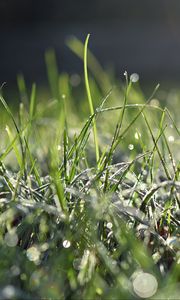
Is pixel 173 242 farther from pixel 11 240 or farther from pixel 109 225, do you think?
pixel 11 240

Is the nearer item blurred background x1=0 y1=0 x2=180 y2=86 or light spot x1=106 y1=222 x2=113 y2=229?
light spot x1=106 y1=222 x2=113 y2=229

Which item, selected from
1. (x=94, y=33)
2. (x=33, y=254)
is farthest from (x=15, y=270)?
(x=94, y=33)

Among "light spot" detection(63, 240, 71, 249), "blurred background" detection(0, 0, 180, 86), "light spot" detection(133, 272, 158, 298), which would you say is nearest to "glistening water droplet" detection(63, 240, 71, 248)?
"light spot" detection(63, 240, 71, 249)

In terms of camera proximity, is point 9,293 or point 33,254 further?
point 33,254

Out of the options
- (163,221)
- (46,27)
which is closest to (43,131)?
(163,221)

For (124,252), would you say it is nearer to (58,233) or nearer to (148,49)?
(58,233)

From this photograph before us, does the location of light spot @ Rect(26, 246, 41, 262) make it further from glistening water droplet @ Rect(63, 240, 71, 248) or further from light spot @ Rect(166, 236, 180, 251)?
light spot @ Rect(166, 236, 180, 251)
